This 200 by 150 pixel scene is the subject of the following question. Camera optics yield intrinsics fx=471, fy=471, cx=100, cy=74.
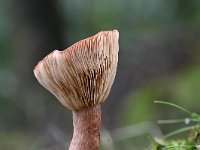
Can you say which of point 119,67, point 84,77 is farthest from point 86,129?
point 119,67

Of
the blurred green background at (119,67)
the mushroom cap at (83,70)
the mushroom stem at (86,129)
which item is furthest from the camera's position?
the blurred green background at (119,67)

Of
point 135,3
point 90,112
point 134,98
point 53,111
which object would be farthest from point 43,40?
point 90,112

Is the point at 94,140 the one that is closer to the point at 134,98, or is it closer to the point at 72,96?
the point at 72,96

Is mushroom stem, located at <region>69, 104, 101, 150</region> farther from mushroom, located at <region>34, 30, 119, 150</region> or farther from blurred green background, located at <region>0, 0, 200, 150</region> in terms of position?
blurred green background, located at <region>0, 0, 200, 150</region>

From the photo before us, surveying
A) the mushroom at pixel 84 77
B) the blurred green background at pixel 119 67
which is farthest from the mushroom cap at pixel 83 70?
the blurred green background at pixel 119 67

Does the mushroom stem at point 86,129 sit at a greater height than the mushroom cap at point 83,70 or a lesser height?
lesser

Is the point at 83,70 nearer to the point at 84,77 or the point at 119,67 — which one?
the point at 84,77

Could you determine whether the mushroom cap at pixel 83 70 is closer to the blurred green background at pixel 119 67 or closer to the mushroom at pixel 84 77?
the mushroom at pixel 84 77
